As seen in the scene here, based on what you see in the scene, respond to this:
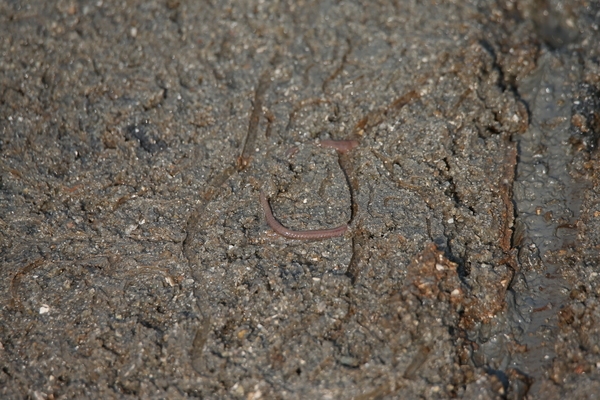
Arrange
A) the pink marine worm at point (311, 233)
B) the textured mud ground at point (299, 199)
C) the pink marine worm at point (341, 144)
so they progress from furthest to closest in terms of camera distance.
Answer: the pink marine worm at point (341, 144), the pink marine worm at point (311, 233), the textured mud ground at point (299, 199)

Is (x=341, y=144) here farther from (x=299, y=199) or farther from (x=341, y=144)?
(x=299, y=199)

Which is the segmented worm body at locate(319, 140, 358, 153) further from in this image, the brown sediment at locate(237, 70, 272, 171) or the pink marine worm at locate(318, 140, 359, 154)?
the brown sediment at locate(237, 70, 272, 171)

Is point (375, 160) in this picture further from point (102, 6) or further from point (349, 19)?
point (102, 6)

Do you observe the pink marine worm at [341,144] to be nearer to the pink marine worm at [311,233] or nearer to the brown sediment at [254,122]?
the brown sediment at [254,122]

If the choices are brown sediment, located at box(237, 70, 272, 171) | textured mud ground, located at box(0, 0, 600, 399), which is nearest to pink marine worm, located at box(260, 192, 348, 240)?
textured mud ground, located at box(0, 0, 600, 399)

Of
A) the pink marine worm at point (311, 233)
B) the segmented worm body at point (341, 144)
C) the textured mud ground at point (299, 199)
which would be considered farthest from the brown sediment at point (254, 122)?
the pink marine worm at point (311, 233)

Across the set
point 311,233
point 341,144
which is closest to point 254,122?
point 341,144

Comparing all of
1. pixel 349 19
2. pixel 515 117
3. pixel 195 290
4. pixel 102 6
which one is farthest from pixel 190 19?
pixel 515 117

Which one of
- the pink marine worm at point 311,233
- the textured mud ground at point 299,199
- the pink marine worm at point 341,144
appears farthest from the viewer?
the pink marine worm at point 341,144
